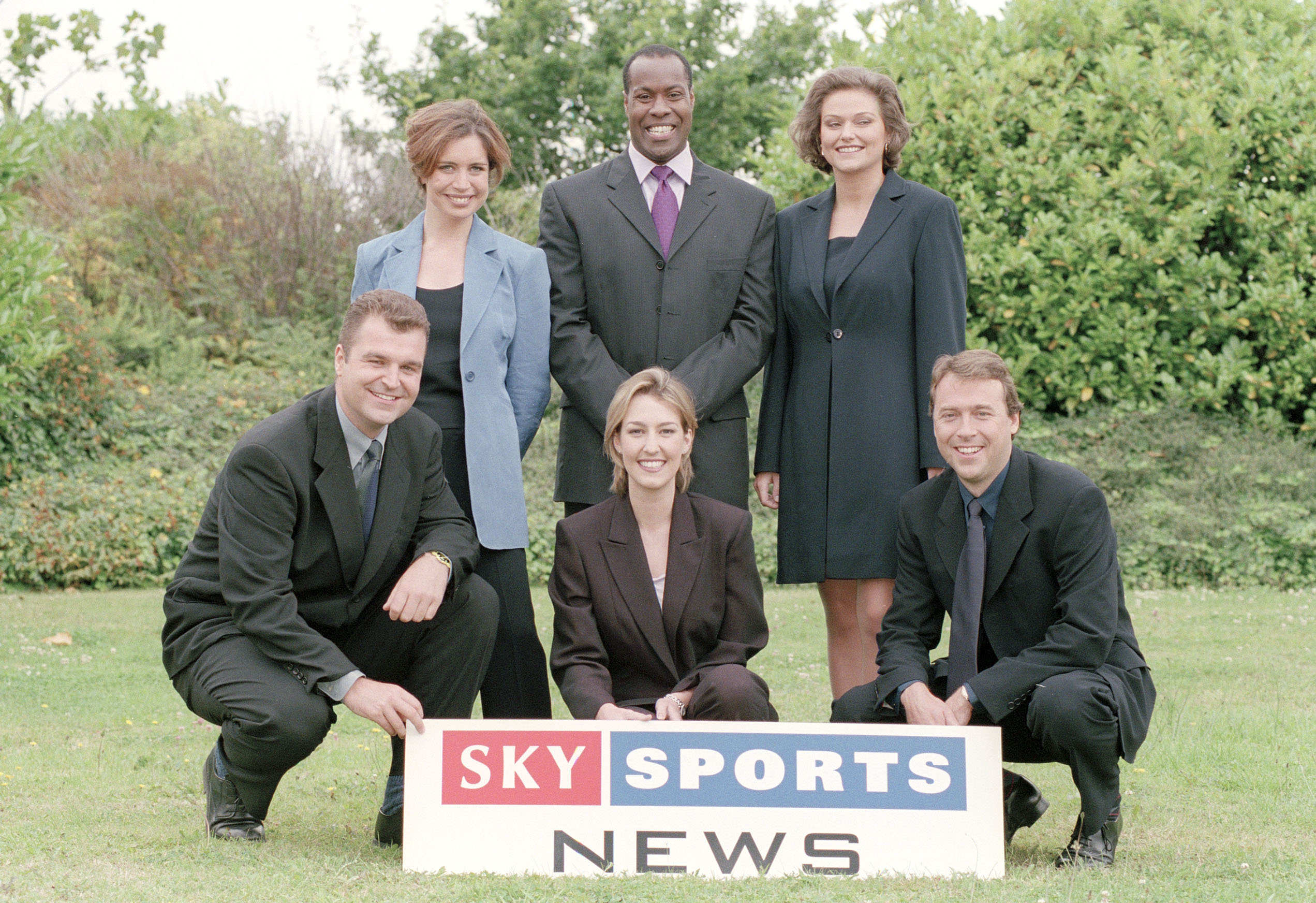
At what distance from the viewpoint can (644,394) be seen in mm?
4004

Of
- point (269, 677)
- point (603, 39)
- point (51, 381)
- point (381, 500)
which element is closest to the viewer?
point (269, 677)

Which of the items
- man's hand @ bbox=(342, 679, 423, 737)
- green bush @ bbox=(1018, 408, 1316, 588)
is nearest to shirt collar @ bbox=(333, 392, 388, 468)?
man's hand @ bbox=(342, 679, 423, 737)

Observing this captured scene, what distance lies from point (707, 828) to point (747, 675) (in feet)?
1.86

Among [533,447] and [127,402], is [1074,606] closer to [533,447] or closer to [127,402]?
[533,447]

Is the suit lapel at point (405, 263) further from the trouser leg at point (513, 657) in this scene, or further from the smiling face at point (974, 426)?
the smiling face at point (974, 426)

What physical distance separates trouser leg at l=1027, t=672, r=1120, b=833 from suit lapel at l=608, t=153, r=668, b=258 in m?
1.93

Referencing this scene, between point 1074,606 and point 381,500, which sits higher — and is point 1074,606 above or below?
below

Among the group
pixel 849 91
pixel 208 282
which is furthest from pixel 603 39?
pixel 849 91

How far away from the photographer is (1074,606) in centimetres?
361

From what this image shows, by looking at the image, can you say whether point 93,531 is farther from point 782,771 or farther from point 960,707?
point 960,707

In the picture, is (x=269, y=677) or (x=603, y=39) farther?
(x=603, y=39)

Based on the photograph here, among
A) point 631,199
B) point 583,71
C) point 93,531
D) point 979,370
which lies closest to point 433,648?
point 631,199

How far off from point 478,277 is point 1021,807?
237cm

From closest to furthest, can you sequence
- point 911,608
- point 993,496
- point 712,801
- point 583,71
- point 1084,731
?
point 712,801 < point 1084,731 < point 993,496 < point 911,608 < point 583,71
